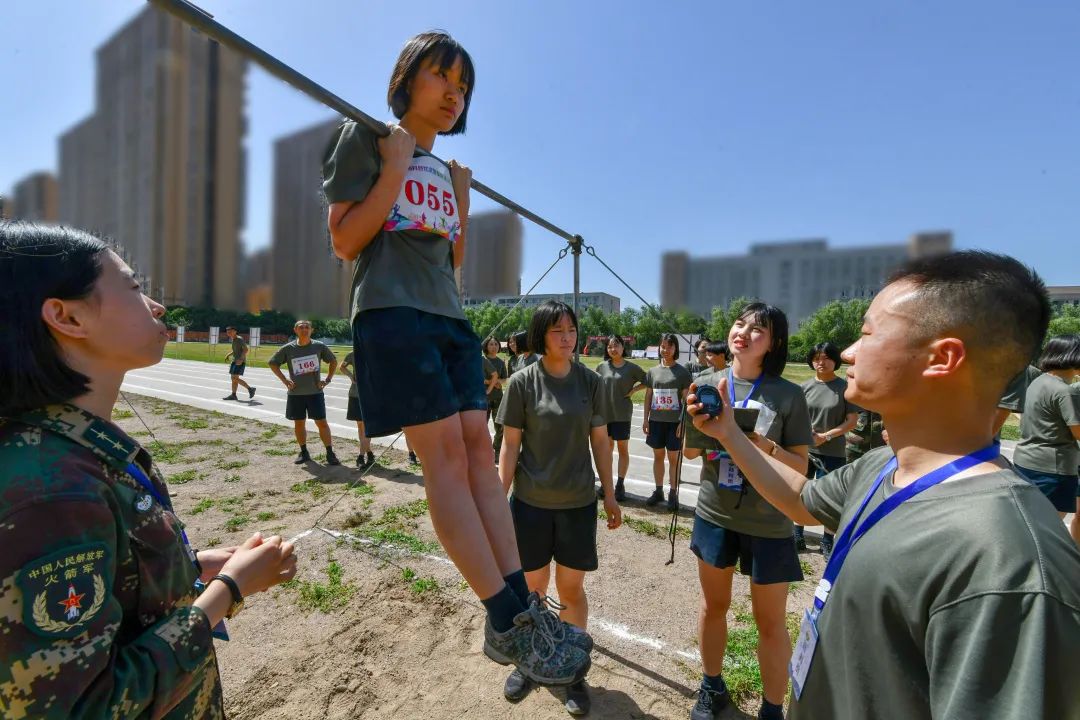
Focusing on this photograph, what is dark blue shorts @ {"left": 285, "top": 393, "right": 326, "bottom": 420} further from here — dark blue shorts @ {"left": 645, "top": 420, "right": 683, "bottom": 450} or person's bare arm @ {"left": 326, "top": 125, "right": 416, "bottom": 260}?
person's bare arm @ {"left": 326, "top": 125, "right": 416, "bottom": 260}

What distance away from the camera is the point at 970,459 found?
1299 mm

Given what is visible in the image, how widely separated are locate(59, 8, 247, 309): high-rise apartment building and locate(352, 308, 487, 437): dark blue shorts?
824 millimetres

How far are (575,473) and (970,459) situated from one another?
2387 millimetres

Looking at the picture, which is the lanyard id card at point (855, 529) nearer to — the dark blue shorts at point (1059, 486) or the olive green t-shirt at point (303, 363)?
the dark blue shorts at point (1059, 486)

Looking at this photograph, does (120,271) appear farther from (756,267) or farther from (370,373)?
(756,267)

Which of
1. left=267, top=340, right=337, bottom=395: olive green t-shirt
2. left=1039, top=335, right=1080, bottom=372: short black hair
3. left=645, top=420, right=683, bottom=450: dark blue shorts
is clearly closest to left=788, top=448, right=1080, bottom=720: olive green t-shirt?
left=1039, top=335, right=1080, bottom=372: short black hair

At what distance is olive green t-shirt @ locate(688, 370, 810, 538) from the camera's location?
298cm

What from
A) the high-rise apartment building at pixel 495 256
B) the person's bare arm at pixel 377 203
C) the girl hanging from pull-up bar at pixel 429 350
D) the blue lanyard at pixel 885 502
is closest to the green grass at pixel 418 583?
the high-rise apartment building at pixel 495 256

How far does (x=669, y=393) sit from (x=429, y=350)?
5974mm

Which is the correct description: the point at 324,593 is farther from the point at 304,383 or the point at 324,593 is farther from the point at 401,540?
the point at 304,383

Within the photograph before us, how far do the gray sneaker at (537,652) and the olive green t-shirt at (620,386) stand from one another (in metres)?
5.53

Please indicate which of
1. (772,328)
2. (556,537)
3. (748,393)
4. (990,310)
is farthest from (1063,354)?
(990,310)

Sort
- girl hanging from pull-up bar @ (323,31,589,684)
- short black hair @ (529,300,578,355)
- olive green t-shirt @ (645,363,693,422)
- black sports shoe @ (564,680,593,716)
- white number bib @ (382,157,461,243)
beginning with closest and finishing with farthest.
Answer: girl hanging from pull-up bar @ (323,31,589,684)
white number bib @ (382,157,461,243)
black sports shoe @ (564,680,593,716)
short black hair @ (529,300,578,355)
olive green t-shirt @ (645,363,693,422)

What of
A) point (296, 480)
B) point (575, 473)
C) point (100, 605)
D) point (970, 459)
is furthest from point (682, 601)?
point (296, 480)
